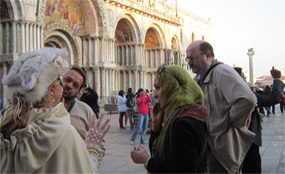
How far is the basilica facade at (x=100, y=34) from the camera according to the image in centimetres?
1805

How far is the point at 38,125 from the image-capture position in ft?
6.58

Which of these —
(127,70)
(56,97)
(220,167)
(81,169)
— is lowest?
(220,167)

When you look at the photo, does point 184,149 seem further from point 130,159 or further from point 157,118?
point 130,159

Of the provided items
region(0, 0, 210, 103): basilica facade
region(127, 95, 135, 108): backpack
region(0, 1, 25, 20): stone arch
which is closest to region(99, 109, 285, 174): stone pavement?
region(127, 95, 135, 108): backpack

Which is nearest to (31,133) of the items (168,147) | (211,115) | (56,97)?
(56,97)

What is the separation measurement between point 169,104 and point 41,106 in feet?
2.76

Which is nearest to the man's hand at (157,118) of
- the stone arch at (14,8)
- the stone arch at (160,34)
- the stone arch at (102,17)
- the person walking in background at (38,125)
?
the person walking in background at (38,125)

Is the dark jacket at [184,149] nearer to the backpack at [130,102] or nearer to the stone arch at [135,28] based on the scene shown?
the backpack at [130,102]

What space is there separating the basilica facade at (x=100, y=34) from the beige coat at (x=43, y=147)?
16.7 m

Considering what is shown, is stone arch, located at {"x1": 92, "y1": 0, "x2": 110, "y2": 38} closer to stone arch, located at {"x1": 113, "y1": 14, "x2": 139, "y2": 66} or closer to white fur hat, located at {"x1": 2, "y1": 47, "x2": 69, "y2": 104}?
stone arch, located at {"x1": 113, "y1": 14, "x2": 139, "y2": 66}

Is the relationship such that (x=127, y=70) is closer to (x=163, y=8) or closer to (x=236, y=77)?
(x=163, y=8)

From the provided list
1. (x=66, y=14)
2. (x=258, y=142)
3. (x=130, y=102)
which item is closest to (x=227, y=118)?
(x=258, y=142)

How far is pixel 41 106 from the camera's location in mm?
2143

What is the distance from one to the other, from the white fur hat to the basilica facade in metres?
16.5
